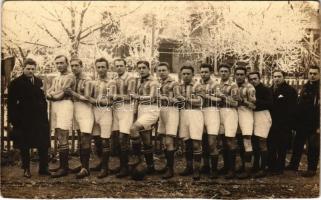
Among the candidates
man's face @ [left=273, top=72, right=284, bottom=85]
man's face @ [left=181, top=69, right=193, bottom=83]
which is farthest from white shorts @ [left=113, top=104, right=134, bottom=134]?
man's face @ [left=273, top=72, right=284, bottom=85]

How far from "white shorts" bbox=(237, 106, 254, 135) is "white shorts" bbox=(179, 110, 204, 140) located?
0.52m

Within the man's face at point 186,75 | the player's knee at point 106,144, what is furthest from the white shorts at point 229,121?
the player's knee at point 106,144

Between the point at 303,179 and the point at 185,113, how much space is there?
1792 mm

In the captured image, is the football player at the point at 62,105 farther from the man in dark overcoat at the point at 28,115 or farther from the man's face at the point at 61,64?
the man in dark overcoat at the point at 28,115

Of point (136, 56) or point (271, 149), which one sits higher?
point (136, 56)

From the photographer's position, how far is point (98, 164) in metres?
5.88

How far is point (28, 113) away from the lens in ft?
19.1

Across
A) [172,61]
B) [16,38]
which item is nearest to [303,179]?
[172,61]

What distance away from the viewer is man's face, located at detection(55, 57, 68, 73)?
5.78 meters

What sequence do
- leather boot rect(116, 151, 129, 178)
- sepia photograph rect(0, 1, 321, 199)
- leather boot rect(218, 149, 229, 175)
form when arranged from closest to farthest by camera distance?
sepia photograph rect(0, 1, 321, 199) → leather boot rect(116, 151, 129, 178) → leather boot rect(218, 149, 229, 175)

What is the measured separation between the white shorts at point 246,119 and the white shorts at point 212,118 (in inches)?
11.9

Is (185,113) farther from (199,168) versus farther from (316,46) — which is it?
(316,46)

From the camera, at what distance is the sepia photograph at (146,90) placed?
574 cm

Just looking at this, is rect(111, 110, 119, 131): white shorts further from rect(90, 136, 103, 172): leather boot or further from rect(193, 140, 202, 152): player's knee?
rect(193, 140, 202, 152): player's knee
